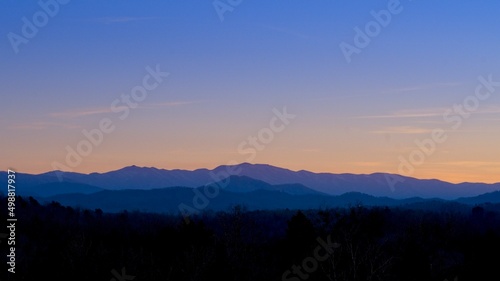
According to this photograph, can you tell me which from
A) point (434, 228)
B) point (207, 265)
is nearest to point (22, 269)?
point (207, 265)

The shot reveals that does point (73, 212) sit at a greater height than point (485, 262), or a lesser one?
Result: greater

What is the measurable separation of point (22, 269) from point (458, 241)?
1950 inches

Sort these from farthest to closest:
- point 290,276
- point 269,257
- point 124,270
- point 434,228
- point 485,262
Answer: point 434,228, point 269,257, point 290,276, point 485,262, point 124,270

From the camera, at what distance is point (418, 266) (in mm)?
52000

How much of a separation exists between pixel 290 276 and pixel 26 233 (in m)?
36.7

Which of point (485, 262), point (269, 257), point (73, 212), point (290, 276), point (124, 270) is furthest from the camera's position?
point (73, 212)

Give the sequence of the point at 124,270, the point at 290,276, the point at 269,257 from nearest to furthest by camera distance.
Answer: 1. the point at 124,270
2. the point at 290,276
3. the point at 269,257

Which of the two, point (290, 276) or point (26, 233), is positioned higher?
point (26, 233)

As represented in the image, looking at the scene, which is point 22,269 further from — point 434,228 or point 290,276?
point 434,228

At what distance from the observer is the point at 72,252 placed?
145 feet

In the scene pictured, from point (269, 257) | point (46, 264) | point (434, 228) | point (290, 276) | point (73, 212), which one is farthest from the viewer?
point (73, 212)

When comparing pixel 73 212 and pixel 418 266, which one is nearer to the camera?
pixel 418 266

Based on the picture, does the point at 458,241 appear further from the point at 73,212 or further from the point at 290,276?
the point at 73,212

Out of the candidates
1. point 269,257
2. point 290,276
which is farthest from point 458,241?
point 290,276
